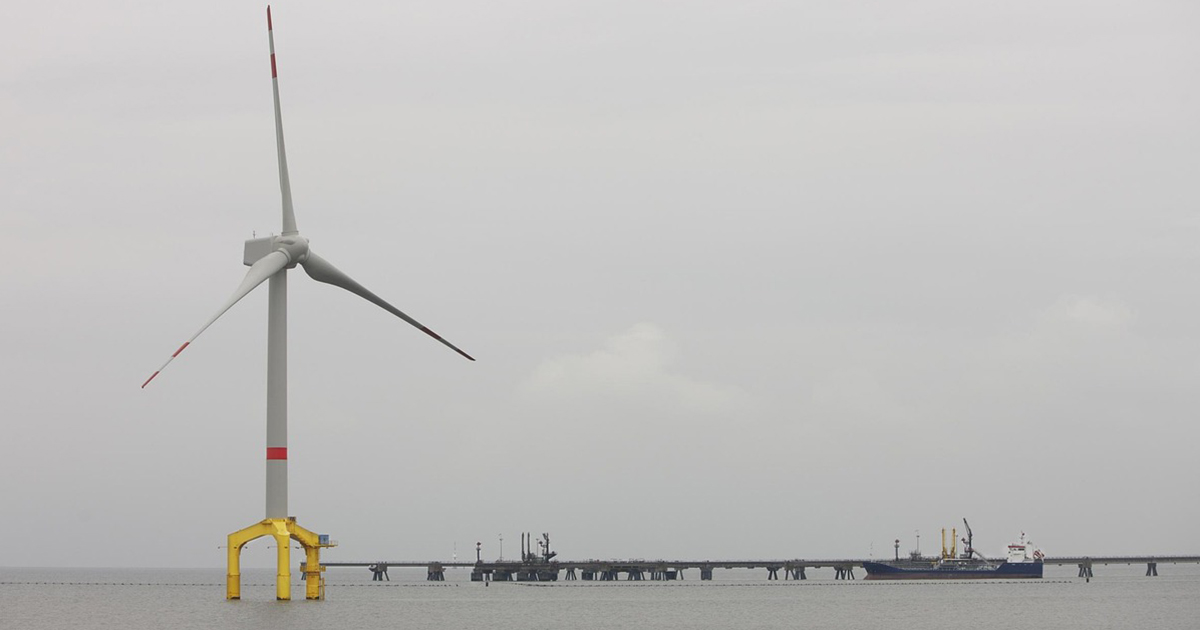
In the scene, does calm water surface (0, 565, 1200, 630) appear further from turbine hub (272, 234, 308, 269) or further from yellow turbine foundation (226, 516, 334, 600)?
turbine hub (272, 234, 308, 269)

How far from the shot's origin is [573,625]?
306 feet

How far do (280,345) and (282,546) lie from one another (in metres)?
11.8

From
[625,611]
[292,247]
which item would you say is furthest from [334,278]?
[625,611]

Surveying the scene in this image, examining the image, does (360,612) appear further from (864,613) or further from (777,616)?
(864,613)

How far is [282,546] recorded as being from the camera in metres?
80.1

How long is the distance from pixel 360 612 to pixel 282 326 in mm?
31818

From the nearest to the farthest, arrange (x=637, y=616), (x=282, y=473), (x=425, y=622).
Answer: (x=282, y=473) < (x=425, y=622) < (x=637, y=616)

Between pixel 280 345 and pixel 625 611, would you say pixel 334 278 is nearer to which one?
pixel 280 345

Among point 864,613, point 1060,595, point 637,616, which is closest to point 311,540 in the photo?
point 637,616

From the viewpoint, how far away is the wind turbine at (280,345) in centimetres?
8012

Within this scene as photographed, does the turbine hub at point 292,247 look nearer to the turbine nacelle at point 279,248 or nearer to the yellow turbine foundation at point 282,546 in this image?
the turbine nacelle at point 279,248

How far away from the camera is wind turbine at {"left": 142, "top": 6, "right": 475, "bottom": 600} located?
80125mm

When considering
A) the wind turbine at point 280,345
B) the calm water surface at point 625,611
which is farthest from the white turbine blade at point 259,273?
the calm water surface at point 625,611

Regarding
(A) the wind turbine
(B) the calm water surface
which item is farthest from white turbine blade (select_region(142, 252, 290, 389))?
(B) the calm water surface
